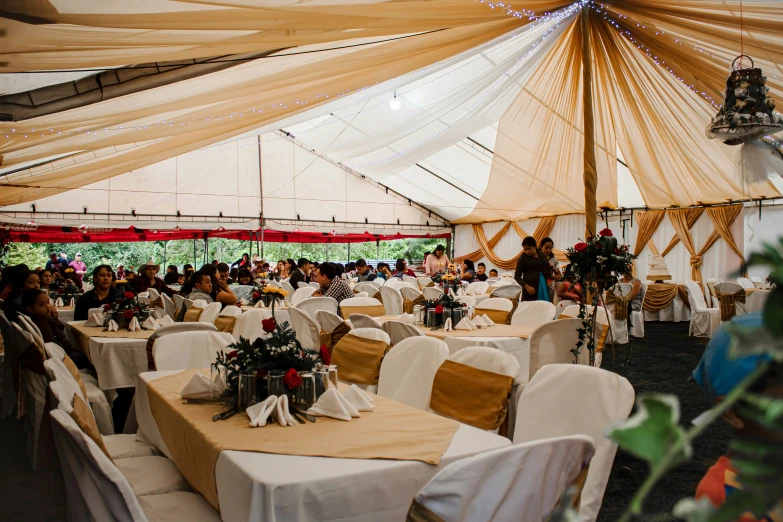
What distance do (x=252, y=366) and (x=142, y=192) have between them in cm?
1471

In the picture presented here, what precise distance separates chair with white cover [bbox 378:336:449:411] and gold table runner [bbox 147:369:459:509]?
55 centimetres

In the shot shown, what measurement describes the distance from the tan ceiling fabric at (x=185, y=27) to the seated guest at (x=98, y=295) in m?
3.69

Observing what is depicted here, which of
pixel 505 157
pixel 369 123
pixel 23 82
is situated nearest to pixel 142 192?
pixel 369 123

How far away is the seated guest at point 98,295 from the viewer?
263 inches

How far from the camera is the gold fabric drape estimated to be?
44.2 ft

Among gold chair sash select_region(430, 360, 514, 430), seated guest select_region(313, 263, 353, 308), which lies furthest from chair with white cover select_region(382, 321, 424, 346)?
seated guest select_region(313, 263, 353, 308)

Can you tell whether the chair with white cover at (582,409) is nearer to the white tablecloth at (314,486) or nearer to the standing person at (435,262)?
the white tablecloth at (314,486)

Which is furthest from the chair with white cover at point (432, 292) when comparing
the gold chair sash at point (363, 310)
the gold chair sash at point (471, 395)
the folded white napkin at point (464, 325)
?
the gold chair sash at point (471, 395)

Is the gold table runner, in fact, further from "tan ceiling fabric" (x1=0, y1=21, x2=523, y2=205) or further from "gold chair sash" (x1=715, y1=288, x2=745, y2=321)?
"gold chair sash" (x1=715, y1=288, x2=745, y2=321)

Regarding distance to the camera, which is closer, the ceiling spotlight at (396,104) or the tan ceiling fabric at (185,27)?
the tan ceiling fabric at (185,27)

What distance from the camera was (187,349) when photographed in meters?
4.27

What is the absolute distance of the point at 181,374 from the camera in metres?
3.65

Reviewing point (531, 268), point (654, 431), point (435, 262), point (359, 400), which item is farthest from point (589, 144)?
point (435, 262)

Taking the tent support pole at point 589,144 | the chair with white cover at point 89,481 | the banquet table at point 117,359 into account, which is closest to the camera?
the chair with white cover at point 89,481
